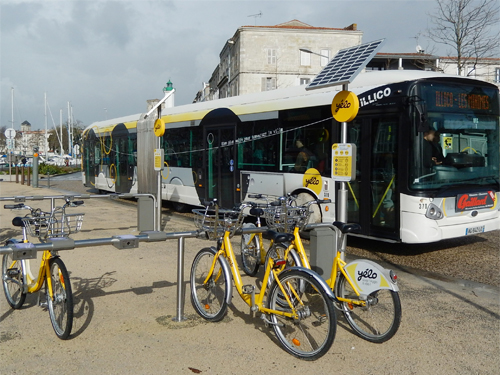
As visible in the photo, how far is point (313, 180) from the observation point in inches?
388

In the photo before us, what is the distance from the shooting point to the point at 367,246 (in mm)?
9734

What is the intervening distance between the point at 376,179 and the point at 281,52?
48032 millimetres

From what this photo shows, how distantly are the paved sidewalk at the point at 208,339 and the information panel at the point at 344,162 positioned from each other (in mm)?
1568

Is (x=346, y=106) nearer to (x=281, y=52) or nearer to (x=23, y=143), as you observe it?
(x=281, y=52)

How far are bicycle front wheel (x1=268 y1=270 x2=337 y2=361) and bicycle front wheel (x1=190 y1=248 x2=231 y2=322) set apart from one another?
1.99ft

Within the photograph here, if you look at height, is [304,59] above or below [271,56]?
below

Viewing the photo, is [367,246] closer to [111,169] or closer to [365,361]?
[365,361]

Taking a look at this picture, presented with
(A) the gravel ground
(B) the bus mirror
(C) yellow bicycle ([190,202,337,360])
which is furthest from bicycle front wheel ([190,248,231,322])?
(B) the bus mirror

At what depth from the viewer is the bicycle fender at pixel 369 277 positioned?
425 centimetres

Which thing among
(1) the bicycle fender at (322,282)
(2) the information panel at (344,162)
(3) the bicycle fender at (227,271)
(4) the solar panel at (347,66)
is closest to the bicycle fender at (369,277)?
(1) the bicycle fender at (322,282)

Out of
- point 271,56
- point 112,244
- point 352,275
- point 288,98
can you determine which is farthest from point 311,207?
point 271,56

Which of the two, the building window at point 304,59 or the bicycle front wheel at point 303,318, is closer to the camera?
the bicycle front wheel at point 303,318

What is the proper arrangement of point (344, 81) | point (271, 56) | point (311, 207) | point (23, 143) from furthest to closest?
point (23, 143) < point (271, 56) < point (311, 207) < point (344, 81)

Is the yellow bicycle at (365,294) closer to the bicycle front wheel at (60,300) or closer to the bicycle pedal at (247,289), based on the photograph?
the bicycle pedal at (247,289)
